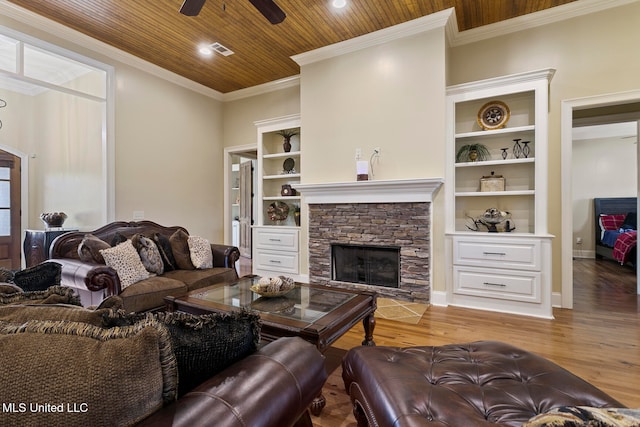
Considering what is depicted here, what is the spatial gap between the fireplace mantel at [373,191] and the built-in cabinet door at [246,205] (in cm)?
315

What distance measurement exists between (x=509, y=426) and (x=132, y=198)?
15.6 feet

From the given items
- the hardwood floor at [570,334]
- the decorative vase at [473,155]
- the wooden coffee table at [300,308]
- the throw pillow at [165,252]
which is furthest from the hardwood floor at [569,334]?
the throw pillow at [165,252]

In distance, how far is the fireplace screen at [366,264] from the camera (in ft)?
12.5

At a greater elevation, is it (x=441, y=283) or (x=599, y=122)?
(x=599, y=122)

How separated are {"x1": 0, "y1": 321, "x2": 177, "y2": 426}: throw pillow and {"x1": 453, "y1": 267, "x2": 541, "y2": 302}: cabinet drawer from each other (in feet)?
11.0

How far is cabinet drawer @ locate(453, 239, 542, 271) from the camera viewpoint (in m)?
3.10

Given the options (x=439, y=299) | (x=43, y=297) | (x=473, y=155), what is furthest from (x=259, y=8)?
(x=439, y=299)

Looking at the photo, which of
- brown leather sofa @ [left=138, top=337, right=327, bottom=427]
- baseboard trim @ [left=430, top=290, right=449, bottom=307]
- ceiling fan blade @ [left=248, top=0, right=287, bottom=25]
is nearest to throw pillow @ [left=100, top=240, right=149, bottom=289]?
brown leather sofa @ [left=138, top=337, right=327, bottom=427]

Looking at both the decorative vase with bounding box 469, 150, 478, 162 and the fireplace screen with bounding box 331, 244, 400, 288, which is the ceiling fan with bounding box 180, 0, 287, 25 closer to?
the decorative vase with bounding box 469, 150, 478, 162

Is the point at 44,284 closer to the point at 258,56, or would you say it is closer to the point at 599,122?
the point at 258,56

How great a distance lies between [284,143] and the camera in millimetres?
4965

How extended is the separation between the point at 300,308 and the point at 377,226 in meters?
2.00

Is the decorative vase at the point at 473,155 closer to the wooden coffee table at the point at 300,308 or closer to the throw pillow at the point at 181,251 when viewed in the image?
the wooden coffee table at the point at 300,308

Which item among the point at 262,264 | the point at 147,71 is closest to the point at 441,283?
the point at 262,264
